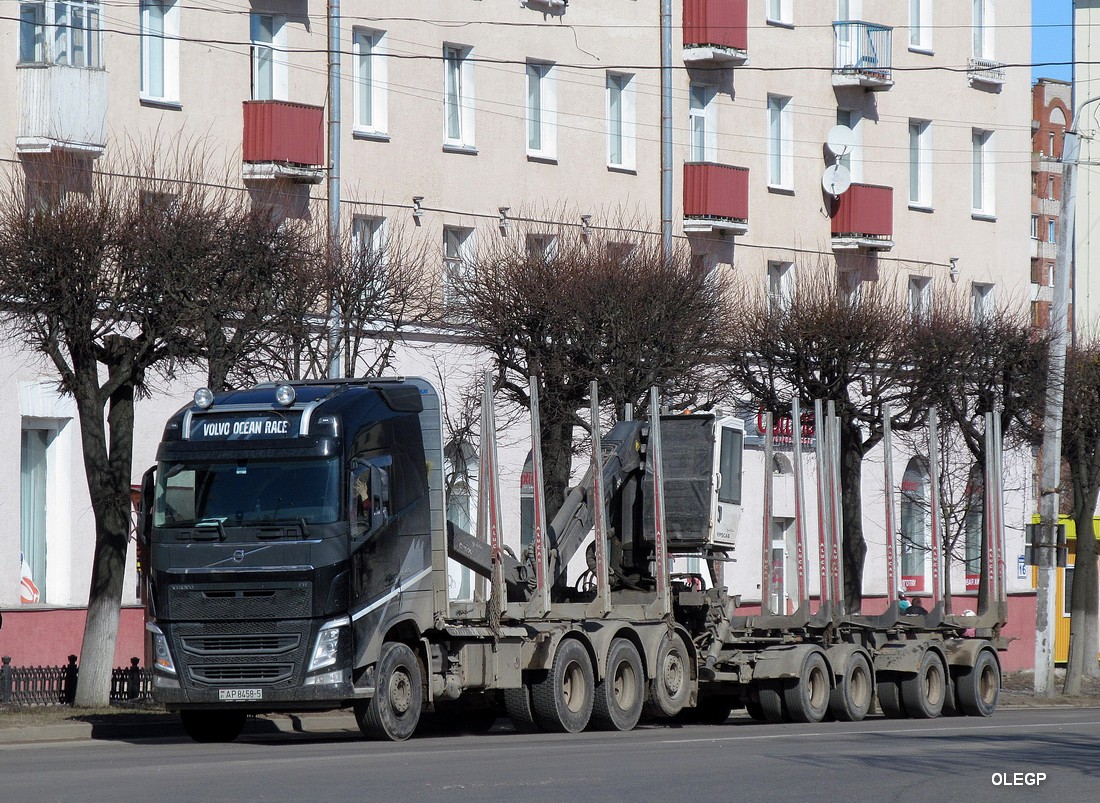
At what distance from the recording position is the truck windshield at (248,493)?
18609 millimetres

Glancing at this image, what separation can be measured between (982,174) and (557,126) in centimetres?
1427

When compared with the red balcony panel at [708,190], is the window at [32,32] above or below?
above

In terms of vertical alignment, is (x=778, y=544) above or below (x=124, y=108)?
below

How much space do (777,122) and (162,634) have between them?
27046mm

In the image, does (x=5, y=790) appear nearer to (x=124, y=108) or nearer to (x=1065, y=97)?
(x=124, y=108)

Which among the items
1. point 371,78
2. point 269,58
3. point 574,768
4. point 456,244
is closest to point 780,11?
point 456,244

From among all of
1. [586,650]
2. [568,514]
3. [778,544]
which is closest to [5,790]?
[586,650]

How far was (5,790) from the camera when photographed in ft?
44.4

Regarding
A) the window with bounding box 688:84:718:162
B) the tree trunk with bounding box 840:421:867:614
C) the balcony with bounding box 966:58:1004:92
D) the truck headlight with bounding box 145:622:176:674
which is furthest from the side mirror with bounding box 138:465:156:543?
the balcony with bounding box 966:58:1004:92

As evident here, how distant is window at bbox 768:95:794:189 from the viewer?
4300 cm

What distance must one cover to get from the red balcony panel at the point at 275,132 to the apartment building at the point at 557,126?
4 centimetres

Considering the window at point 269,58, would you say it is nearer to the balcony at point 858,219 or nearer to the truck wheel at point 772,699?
the truck wheel at point 772,699

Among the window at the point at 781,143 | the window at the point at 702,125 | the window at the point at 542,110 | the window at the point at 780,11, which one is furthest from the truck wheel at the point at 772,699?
the window at the point at 780,11

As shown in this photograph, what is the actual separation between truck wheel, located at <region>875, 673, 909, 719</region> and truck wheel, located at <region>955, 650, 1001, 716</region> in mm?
1620
